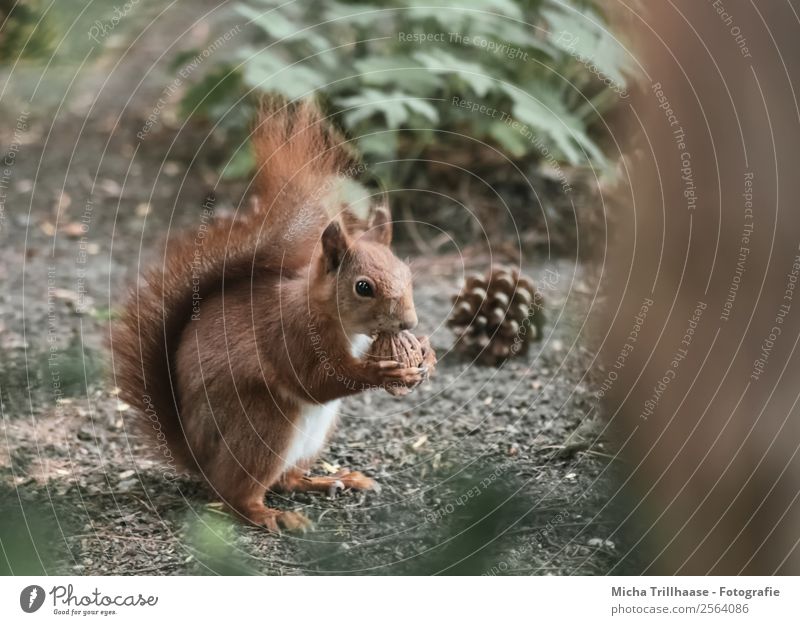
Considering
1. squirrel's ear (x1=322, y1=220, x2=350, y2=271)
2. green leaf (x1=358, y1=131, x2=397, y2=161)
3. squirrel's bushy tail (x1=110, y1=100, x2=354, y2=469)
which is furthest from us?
green leaf (x1=358, y1=131, x2=397, y2=161)

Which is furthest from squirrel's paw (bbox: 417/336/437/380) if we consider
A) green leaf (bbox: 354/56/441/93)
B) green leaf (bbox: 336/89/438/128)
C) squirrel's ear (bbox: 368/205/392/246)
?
green leaf (bbox: 354/56/441/93)

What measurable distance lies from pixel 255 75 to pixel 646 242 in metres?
0.72

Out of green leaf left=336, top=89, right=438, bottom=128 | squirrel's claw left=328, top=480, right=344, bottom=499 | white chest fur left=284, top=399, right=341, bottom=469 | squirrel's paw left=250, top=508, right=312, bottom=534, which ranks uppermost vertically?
green leaf left=336, top=89, right=438, bottom=128

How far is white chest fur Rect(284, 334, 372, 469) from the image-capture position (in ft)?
3.23

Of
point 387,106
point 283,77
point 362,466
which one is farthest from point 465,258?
point 362,466

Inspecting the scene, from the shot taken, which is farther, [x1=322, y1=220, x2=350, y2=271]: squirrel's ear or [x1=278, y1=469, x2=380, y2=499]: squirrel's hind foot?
[x1=278, y1=469, x2=380, y2=499]: squirrel's hind foot

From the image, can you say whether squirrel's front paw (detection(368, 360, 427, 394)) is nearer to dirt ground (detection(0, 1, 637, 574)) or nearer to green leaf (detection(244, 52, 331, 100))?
dirt ground (detection(0, 1, 637, 574))

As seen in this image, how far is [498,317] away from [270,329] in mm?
468

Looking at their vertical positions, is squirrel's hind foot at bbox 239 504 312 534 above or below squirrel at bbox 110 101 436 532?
below

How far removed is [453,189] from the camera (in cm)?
175

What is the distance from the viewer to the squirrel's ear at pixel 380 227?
99 centimetres

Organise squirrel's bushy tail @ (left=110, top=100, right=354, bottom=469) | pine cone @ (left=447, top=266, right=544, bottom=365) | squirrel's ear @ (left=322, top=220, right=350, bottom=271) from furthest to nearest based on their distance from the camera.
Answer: pine cone @ (left=447, top=266, right=544, bottom=365), squirrel's bushy tail @ (left=110, top=100, right=354, bottom=469), squirrel's ear @ (left=322, top=220, right=350, bottom=271)

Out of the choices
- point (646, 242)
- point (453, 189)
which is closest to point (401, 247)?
point (453, 189)

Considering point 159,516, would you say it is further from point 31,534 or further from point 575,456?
point 575,456
